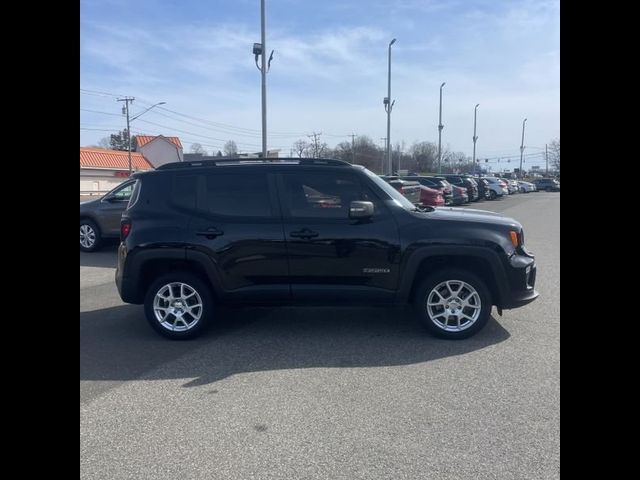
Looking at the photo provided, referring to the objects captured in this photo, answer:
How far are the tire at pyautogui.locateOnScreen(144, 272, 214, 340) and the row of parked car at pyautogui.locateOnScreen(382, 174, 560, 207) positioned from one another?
23.5ft

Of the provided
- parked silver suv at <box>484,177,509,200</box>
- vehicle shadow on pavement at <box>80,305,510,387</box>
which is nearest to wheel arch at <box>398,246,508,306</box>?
vehicle shadow on pavement at <box>80,305,510,387</box>

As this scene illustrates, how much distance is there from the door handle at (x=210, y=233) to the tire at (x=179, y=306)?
0.49 metres

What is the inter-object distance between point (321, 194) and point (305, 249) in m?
0.65

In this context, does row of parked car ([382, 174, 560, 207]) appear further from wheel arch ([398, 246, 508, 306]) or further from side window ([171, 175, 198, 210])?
side window ([171, 175, 198, 210])

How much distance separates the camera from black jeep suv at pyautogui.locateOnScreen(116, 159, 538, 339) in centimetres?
594

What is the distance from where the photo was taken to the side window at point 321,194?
20.1 ft

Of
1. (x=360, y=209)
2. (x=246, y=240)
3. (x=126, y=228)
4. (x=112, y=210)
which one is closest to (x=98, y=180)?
(x=112, y=210)

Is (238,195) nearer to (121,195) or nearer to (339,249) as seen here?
(339,249)

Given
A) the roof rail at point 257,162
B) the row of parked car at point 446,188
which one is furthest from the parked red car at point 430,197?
the roof rail at point 257,162

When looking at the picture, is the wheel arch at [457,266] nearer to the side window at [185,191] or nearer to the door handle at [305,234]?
the door handle at [305,234]

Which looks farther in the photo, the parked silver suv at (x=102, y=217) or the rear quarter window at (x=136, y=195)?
the parked silver suv at (x=102, y=217)

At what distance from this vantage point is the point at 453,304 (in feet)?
19.6
